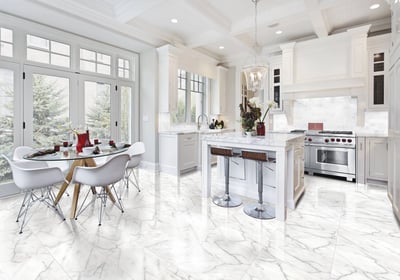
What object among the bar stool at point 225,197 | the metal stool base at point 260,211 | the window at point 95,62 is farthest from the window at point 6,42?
the metal stool base at point 260,211

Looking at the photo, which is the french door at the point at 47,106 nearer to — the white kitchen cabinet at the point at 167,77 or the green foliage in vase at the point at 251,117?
the white kitchen cabinet at the point at 167,77

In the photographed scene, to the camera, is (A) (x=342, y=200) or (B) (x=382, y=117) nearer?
(A) (x=342, y=200)

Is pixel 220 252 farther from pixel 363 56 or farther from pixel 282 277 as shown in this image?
pixel 363 56

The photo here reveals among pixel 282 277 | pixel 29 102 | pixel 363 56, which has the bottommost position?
pixel 282 277

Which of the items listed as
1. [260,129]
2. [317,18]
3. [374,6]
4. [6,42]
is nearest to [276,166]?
[260,129]

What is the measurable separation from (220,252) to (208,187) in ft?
4.59

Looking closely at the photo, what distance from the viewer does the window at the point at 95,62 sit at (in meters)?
4.32

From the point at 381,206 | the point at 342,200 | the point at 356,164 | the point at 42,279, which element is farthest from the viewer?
the point at 356,164

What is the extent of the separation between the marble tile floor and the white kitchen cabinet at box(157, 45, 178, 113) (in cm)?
250

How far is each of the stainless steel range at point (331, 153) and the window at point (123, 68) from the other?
13.8 feet

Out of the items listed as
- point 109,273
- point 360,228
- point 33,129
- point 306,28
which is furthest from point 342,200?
point 33,129

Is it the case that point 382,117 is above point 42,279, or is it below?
above

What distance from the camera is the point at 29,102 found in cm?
360

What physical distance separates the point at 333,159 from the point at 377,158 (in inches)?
26.3
